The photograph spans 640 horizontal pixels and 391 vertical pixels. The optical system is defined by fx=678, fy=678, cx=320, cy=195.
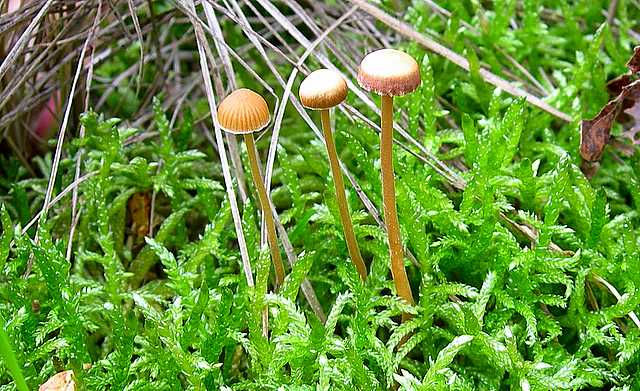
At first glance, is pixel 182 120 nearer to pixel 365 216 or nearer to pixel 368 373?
pixel 365 216

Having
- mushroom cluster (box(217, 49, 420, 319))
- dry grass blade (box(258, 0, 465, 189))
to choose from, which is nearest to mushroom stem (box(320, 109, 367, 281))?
mushroom cluster (box(217, 49, 420, 319))

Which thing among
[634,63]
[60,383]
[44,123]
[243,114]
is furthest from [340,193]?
[44,123]

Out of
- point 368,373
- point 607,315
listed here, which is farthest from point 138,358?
point 607,315

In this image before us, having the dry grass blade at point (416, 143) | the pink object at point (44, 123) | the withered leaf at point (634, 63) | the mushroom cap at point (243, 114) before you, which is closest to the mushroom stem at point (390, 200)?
the mushroom cap at point (243, 114)

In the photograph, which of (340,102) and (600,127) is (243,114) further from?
(600,127)

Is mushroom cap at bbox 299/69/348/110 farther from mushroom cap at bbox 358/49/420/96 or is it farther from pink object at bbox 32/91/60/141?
pink object at bbox 32/91/60/141
